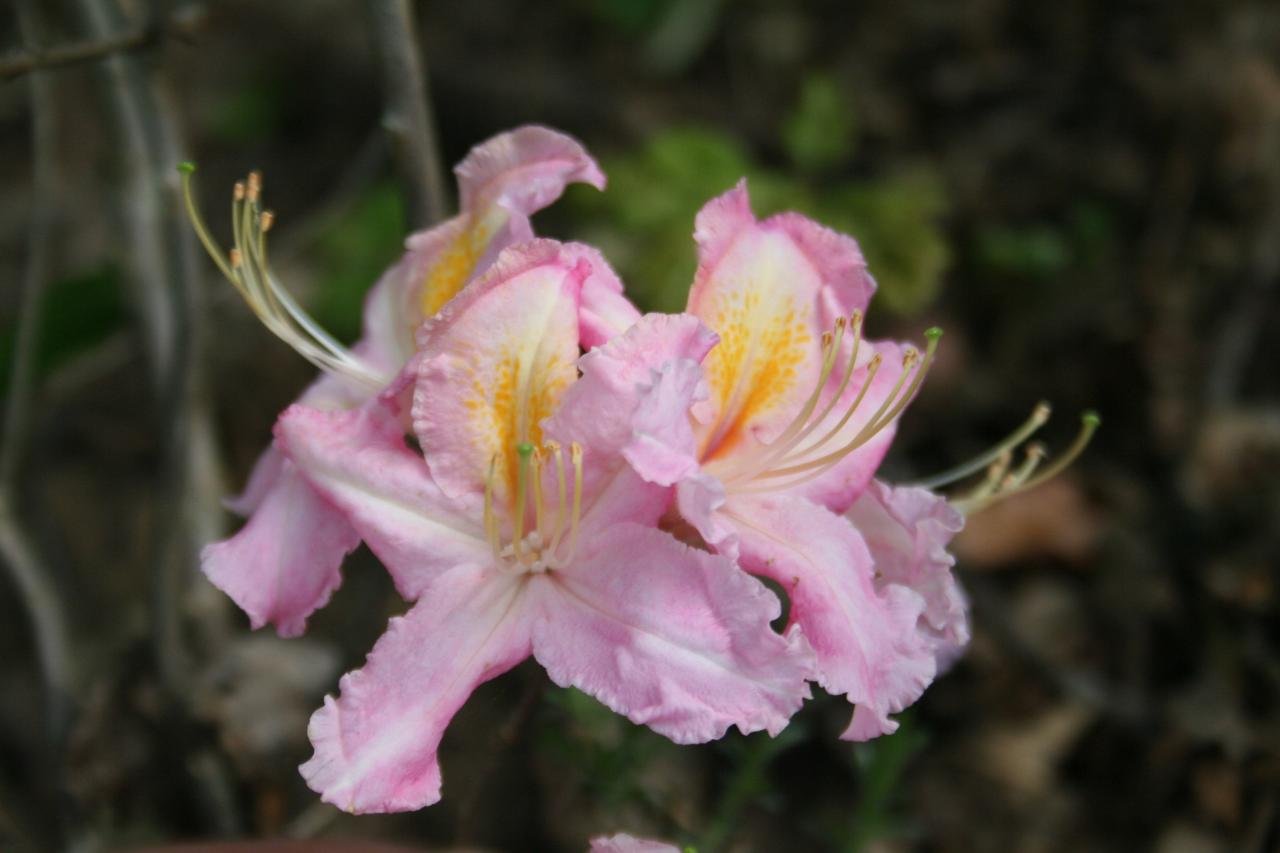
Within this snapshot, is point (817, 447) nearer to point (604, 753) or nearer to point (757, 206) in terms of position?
point (604, 753)

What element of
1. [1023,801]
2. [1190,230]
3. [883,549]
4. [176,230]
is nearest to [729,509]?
[883,549]

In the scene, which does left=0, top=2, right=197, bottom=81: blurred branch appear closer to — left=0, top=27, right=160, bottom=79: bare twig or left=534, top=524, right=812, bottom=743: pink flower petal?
left=0, top=27, right=160, bottom=79: bare twig

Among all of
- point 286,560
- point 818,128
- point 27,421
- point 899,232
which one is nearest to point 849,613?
point 286,560

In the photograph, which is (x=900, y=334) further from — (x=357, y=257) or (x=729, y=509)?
(x=729, y=509)

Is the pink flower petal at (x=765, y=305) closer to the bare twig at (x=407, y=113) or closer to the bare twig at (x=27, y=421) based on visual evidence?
the bare twig at (x=407, y=113)

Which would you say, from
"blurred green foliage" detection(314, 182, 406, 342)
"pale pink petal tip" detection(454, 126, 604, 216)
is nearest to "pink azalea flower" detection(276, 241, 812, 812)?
"pale pink petal tip" detection(454, 126, 604, 216)
